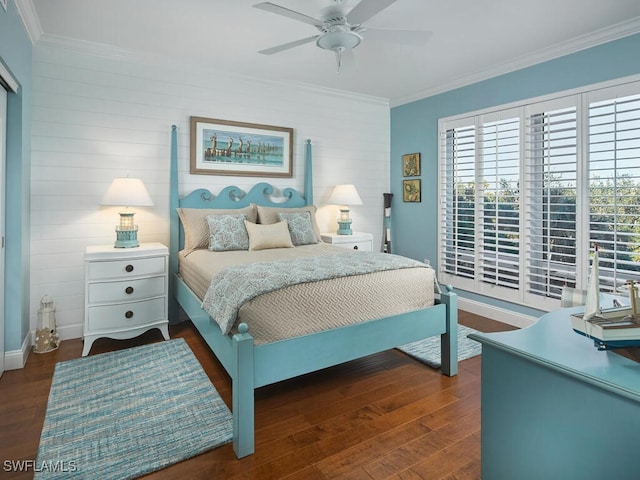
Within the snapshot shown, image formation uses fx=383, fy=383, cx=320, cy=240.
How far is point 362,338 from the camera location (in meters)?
2.36

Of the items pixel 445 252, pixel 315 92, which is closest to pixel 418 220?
pixel 445 252

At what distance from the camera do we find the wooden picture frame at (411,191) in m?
4.91

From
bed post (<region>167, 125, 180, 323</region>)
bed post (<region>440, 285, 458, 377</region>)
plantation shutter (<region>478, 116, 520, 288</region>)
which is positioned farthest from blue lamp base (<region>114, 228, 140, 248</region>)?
plantation shutter (<region>478, 116, 520, 288</region>)

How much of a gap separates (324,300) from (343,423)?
0.69m

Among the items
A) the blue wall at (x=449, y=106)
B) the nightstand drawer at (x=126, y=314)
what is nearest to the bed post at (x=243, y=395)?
the nightstand drawer at (x=126, y=314)

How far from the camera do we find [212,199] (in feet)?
13.3

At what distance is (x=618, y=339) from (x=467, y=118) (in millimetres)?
3732

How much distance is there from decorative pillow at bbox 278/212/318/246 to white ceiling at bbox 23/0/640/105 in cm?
152

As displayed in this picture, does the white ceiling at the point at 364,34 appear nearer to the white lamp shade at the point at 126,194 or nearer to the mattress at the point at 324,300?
the white lamp shade at the point at 126,194

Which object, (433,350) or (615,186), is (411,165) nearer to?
(615,186)

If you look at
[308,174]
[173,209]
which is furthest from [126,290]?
[308,174]

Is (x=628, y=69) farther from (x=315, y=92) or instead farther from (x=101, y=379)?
(x=101, y=379)

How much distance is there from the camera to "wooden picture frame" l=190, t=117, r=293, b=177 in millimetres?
3973

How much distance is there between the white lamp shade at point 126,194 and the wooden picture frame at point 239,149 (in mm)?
734
